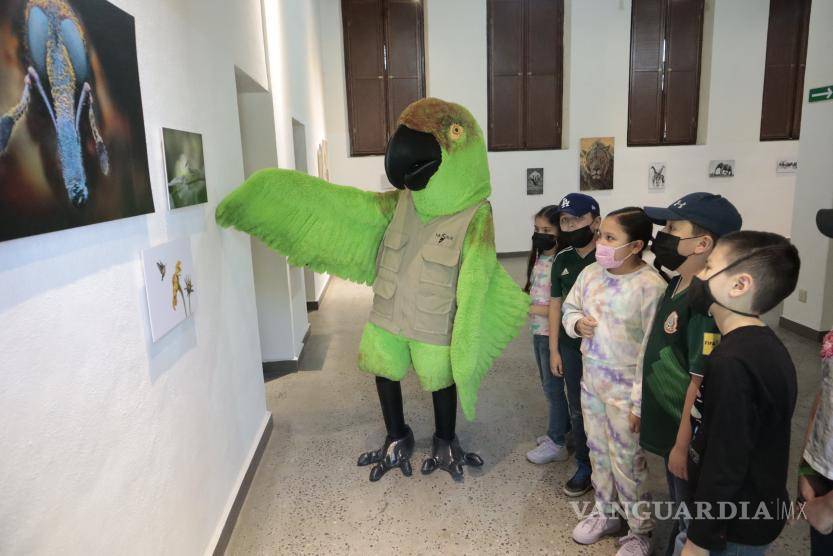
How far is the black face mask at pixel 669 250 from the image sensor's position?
1.78 meters

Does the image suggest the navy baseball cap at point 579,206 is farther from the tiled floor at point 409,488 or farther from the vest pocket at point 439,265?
the tiled floor at point 409,488

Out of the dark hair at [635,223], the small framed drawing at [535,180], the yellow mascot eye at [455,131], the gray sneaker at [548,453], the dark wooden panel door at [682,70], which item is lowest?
the gray sneaker at [548,453]

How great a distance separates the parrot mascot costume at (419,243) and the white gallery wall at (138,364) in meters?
0.33

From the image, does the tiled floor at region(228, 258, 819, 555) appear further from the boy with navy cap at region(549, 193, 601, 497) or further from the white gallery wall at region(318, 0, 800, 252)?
the white gallery wall at region(318, 0, 800, 252)

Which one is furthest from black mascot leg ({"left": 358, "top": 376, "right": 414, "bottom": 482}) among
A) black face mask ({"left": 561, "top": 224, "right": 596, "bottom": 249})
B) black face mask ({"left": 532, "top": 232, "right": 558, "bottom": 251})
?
black face mask ({"left": 561, "top": 224, "right": 596, "bottom": 249})

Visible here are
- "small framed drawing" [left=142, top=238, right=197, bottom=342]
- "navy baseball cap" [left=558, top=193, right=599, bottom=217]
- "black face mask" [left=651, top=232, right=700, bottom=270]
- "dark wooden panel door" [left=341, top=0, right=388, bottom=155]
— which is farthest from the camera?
"dark wooden panel door" [left=341, top=0, right=388, bottom=155]

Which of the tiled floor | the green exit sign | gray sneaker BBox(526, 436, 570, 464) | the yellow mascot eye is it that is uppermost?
the green exit sign

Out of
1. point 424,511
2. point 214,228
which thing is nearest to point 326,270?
point 214,228

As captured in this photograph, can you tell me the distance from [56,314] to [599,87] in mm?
9270

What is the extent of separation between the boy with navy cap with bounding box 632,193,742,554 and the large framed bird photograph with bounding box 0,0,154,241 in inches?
65.0

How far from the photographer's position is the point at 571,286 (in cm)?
241

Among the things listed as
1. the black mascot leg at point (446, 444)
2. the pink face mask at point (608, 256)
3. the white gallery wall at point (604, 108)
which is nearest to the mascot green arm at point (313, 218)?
the black mascot leg at point (446, 444)

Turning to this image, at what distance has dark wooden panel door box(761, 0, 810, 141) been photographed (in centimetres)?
879

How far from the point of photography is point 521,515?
2395 mm
